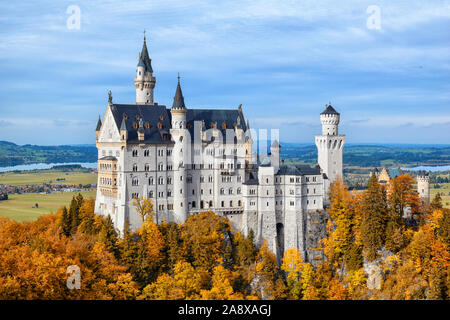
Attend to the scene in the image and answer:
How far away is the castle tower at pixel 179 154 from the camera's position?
271ft

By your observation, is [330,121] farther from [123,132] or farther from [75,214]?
[75,214]

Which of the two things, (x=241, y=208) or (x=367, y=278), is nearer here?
(x=367, y=278)

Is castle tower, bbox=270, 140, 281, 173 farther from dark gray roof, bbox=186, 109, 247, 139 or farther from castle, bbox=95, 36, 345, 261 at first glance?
dark gray roof, bbox=186, 109, 247, 139

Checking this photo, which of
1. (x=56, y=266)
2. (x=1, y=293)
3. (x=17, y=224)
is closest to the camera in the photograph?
(x=1, y=293)

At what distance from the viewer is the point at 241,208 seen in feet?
282

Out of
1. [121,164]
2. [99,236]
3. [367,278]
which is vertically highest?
[121,164]

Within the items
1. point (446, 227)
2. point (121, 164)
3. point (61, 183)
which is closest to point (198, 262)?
point (121, 164)

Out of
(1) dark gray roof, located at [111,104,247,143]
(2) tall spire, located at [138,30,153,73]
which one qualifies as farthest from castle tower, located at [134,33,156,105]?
(1) dark gray roof, located at [111,104,247,143]

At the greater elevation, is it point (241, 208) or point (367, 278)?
point (241, 208)

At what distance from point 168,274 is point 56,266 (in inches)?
663

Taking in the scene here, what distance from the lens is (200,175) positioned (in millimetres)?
85562

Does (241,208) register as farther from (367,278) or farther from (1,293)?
(1,293)

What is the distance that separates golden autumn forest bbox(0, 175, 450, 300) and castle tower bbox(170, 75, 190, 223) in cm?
229

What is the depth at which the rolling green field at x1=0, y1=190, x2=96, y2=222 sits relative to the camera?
117062 millimetres
